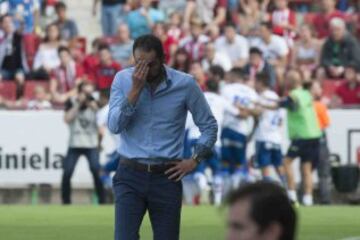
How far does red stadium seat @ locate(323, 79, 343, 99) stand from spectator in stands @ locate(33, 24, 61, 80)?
16.2ft

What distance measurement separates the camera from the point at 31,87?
88.2ft

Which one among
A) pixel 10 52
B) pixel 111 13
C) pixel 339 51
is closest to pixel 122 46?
pixel 111 13

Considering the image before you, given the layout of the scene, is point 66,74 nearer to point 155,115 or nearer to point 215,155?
point 215,155

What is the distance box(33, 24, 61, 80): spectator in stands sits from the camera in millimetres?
27516

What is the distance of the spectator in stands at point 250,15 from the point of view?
28645mm

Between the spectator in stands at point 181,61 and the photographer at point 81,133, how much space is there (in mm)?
2069

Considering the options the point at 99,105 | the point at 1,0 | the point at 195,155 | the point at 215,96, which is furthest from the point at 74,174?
the point at 195,155

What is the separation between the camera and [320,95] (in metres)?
25.2

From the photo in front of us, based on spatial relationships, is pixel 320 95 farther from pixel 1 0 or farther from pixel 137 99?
pixel 137 99

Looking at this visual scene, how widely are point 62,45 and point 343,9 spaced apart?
6.10m

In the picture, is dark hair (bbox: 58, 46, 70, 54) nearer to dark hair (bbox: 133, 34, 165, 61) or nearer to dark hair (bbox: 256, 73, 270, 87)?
dark hair (bbox: 256, 73, 270, 87)

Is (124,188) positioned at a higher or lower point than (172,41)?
higher

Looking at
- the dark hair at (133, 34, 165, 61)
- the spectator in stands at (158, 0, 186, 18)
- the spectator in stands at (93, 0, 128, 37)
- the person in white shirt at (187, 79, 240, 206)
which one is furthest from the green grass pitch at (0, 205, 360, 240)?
the spectator in stands at (158, 0, 186, 18)

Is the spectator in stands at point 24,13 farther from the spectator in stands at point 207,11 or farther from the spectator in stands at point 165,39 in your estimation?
the spectator in stands at point 207,11
